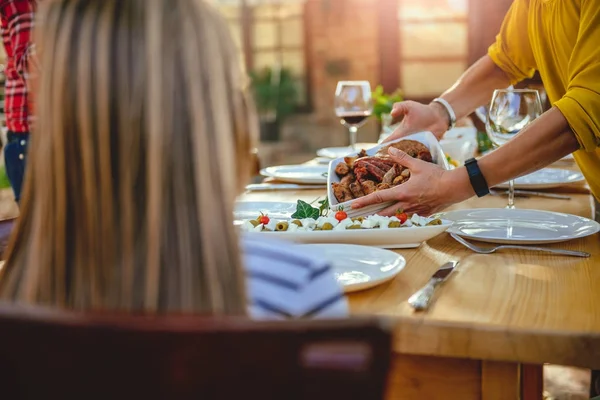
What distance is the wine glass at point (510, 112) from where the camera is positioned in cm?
161

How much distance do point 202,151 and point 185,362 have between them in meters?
0.21

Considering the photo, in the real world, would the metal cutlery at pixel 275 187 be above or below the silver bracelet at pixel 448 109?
below

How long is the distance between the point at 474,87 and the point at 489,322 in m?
1.24

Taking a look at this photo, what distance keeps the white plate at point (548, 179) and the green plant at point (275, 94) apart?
5.26 m

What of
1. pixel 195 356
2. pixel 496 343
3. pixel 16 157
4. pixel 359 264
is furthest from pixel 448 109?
pixel 16 157

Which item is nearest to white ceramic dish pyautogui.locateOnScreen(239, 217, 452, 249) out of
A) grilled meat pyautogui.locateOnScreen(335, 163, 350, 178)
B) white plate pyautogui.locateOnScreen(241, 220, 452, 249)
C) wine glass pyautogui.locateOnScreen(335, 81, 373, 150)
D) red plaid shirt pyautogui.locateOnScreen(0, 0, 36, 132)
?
white plate pyautogui.locateOnScreen(241, 220, 452, 249)

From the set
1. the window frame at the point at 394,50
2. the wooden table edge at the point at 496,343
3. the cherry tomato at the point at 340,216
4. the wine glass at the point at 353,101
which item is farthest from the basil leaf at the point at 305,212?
the window frame at the point at 394,50

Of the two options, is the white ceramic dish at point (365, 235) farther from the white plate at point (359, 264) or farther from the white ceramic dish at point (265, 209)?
the white ceramic dish at point (265, 209)

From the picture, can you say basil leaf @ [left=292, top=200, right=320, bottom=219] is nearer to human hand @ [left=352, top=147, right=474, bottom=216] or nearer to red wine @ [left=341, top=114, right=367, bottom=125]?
human hand @ [left=352, top=147, right=474, bottom=216]

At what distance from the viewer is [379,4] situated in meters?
6.68

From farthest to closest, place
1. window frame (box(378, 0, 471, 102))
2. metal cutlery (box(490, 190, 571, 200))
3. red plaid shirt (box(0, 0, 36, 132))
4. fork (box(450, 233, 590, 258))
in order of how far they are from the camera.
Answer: window frame (box(378, 0, 471, 102)), red plaid shirt (box(0, 0, 36, 132)), metal cutlery (box(490, 190, 571, 200)), fork (box(450, 233, 590, 258))

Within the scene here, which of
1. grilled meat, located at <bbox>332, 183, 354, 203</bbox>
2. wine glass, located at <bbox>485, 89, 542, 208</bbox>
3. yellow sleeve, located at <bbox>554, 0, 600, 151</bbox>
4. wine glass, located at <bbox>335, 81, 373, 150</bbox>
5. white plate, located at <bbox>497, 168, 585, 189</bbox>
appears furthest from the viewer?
wine glass, located at <bbox>335, 81, 373, 150</bbox>

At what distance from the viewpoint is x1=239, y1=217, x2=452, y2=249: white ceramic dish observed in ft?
4.01

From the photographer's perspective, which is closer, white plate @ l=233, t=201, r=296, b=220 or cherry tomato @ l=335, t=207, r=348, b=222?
cherry tomato @ l=335, t=207, r=348, b=222
